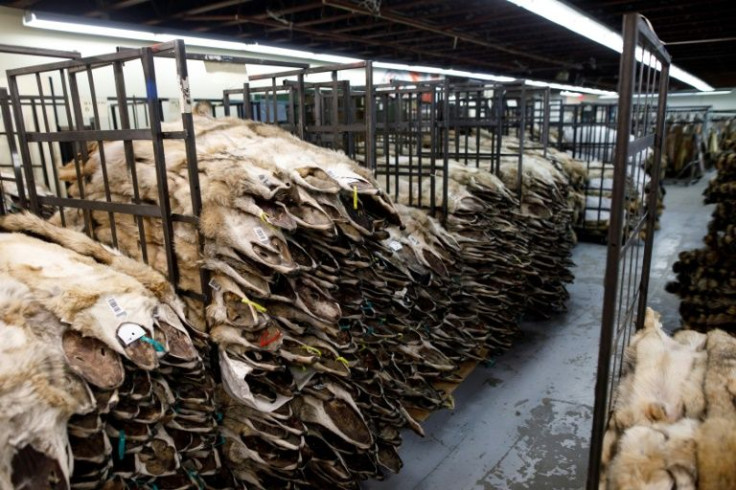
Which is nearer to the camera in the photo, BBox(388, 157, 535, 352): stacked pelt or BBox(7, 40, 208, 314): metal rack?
BBox(7, 40, 208, 314): metal rack

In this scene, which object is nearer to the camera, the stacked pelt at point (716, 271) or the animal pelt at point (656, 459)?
the animal pelt at point (656, 459)

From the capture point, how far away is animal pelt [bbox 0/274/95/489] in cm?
162

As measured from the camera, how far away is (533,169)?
6.20 metres

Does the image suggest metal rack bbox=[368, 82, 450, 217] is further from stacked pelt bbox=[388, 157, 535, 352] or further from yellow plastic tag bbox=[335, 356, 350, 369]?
yellow plastic tag bbox=[335, 356, 350, 369]

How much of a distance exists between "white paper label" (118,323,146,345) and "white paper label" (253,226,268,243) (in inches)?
26.5

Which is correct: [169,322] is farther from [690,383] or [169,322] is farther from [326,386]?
[690,383]

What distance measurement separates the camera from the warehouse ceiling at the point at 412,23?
6.66m

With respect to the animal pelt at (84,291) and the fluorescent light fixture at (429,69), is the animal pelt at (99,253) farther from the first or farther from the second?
the fluorescent light fixture at (429,69)

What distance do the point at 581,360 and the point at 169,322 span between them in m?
4.18

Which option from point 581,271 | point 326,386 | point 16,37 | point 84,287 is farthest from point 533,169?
point 16,37

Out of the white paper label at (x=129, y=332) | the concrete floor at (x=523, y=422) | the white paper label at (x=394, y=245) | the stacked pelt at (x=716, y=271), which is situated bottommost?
the concrete floor at (x=523, y=422)

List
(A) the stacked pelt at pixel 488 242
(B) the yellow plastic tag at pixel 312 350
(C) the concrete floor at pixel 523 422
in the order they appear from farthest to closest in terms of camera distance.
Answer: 1. (A) the stacked pelt at pixel 488 242
2. (C) the concrete floor at pixel 523 422
3. (B) the yellow plastic tag at pixel 312 350

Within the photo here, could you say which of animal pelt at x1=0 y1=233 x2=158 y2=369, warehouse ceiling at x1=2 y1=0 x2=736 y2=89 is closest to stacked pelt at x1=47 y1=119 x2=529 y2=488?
animal pelt at x1=0 y1=233 x2=158 y2=369

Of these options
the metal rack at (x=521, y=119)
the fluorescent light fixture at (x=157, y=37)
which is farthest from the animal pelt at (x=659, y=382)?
the fluorescent light fixture at (x=157, y=37)
